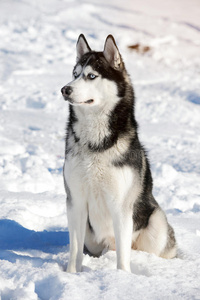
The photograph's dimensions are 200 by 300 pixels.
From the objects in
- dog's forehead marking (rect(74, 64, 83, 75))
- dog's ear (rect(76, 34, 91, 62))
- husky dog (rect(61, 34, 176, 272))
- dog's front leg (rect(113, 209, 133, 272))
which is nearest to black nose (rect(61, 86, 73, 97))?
husky dog (rect(61, 34, 176, 272))

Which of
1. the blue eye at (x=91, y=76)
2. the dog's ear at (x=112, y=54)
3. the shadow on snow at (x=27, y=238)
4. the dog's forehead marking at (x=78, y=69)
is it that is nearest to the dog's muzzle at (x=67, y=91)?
the blue eye at (x=91, y=76)

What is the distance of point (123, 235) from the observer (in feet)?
8.88

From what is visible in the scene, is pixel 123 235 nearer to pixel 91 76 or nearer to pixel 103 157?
pixel 103 157

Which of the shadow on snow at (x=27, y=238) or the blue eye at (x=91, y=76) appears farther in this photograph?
the shadow on snow at (x=27, y=238)

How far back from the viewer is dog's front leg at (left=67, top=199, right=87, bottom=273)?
111 inches

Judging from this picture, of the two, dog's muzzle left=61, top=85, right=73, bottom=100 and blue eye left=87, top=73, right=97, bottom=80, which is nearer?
dog's muzzle left=61, top=85, right=73, bottom=100

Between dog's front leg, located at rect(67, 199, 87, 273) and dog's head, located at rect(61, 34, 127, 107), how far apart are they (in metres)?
0.75

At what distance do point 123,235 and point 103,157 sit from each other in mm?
558

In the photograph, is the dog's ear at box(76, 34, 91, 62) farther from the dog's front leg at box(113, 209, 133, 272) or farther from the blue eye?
the dog's front leg at box(113, 209, 133, 272)

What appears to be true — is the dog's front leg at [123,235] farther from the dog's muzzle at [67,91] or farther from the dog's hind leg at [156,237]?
the dog's muzzle at [67,91]

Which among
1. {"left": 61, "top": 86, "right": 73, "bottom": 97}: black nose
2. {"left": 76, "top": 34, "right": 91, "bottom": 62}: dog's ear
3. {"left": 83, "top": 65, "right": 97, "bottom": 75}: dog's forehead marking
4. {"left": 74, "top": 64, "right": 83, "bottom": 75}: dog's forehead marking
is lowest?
{"left": 61, "top": 86, "right": 73, "bottom": 97}: black nose

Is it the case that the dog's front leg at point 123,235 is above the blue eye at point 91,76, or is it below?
below

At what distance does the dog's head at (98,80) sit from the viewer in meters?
2.63

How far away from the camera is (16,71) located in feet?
34.1
